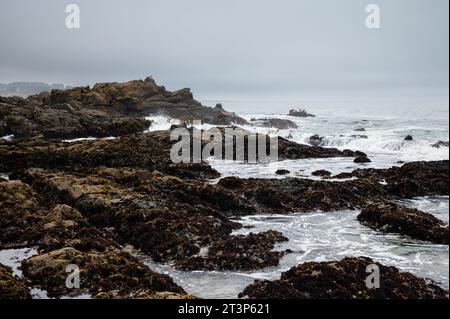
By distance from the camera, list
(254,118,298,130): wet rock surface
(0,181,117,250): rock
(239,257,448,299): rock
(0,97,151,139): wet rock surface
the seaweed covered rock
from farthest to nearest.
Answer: (254,118,298,130): wet rock surface → (0,97,151,139): wet rock surface → the seaweed covered rock → (0,181,117,250): rock → (239,257,448,299): rock

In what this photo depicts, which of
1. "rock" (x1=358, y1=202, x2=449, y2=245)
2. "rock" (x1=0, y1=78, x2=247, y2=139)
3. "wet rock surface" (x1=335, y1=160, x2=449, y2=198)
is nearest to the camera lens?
"rock" (x1=358, y1=202, x2=449, y2=245)

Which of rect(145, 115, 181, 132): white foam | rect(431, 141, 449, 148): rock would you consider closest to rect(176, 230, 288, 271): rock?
rect(431, 141, 449, 148): rock

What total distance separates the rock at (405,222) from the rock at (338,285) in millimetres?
3420

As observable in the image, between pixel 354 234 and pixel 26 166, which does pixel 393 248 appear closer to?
pixel 354 234

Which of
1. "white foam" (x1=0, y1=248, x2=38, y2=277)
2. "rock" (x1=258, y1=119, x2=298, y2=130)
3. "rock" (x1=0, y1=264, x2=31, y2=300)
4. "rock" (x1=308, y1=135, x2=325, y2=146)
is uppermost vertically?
"rock" (x1=258, y1=119, x2=298, y2=130)

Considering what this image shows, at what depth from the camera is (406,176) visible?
62.1 feet

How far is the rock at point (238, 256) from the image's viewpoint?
9914 mm

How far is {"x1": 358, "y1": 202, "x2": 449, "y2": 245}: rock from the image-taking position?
1163cm

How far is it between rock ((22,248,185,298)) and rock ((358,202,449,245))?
7451mm

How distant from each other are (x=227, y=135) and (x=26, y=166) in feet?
48.9

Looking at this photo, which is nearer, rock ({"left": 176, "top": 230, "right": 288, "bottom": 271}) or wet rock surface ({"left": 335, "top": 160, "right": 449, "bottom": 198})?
rock ({"left": 176, "top": 230, "right": 288, "bottom": 271})

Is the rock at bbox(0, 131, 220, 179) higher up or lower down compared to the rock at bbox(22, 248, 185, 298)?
higher up

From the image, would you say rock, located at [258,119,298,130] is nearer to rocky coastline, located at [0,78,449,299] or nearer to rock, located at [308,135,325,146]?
rock, located at [308,135,325,146]
